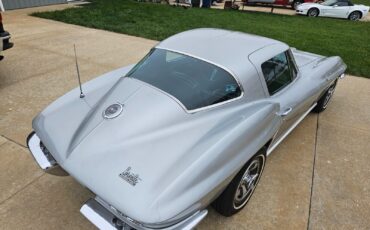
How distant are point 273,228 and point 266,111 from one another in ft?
3.43

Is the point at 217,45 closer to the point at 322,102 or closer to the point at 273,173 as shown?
the point at 273,173

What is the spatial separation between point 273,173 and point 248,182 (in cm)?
70

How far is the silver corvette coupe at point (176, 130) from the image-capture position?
181 cm

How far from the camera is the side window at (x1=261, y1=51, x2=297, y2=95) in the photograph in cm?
286

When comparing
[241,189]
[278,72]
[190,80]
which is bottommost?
[241,189]

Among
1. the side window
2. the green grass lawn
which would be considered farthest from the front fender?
the green grass lawn

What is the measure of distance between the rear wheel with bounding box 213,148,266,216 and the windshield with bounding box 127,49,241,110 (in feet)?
2.04

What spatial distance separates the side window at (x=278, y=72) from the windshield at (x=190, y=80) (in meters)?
0.51

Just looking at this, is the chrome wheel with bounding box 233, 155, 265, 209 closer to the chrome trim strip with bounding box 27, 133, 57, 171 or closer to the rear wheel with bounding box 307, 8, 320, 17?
the chrome trim strip with bounding box 27, 133, 57, 171

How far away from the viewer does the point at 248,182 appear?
102 inches

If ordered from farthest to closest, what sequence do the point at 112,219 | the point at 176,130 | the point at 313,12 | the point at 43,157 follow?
the point at 313,12
the point at 43,157
the point at 176,130
the point at 112,219

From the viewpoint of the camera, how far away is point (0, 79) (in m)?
5.02

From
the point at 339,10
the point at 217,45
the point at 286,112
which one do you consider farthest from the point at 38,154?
the point at 339,10

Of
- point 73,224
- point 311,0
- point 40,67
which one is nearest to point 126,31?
point 40,67
